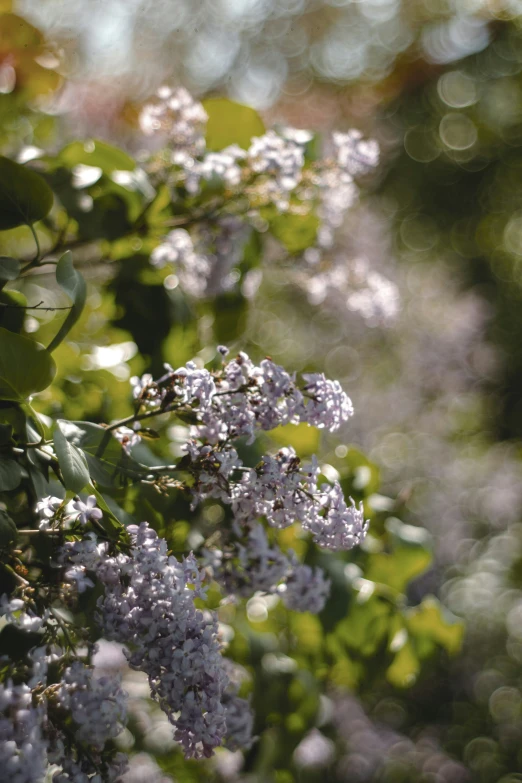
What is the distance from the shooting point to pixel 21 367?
1.81ft

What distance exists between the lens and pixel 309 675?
0.98 metres

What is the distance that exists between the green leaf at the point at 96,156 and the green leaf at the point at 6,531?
0.50m

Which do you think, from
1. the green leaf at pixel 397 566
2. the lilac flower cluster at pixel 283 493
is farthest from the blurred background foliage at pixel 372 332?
the lilac flower cluster at pixel 283 493

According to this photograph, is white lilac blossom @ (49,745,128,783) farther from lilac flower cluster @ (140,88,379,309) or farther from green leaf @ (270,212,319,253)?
green leaf @ (270,212,319,253)

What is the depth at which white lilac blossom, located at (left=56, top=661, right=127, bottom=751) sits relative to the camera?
1.69 ft

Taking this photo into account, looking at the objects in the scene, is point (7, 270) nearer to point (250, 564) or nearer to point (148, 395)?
point (148, 395)

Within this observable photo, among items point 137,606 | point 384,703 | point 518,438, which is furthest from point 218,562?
point 518,438

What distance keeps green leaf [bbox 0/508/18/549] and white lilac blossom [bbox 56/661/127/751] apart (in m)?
0.10

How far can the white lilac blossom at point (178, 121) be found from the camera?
912mm

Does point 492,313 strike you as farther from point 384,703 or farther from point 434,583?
point 384,703

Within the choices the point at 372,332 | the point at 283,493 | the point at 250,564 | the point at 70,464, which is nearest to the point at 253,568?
the point at 250,564

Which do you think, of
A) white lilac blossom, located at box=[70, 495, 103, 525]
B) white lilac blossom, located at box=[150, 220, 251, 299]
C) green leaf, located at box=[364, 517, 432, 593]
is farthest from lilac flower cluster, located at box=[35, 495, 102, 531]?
green leaf, located at box=[364, 517, 432, 593]

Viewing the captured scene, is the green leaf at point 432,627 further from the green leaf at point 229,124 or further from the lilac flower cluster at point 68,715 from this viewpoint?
the green leaf at point 229,124

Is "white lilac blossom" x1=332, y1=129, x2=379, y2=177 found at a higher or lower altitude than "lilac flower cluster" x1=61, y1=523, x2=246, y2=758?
higher
